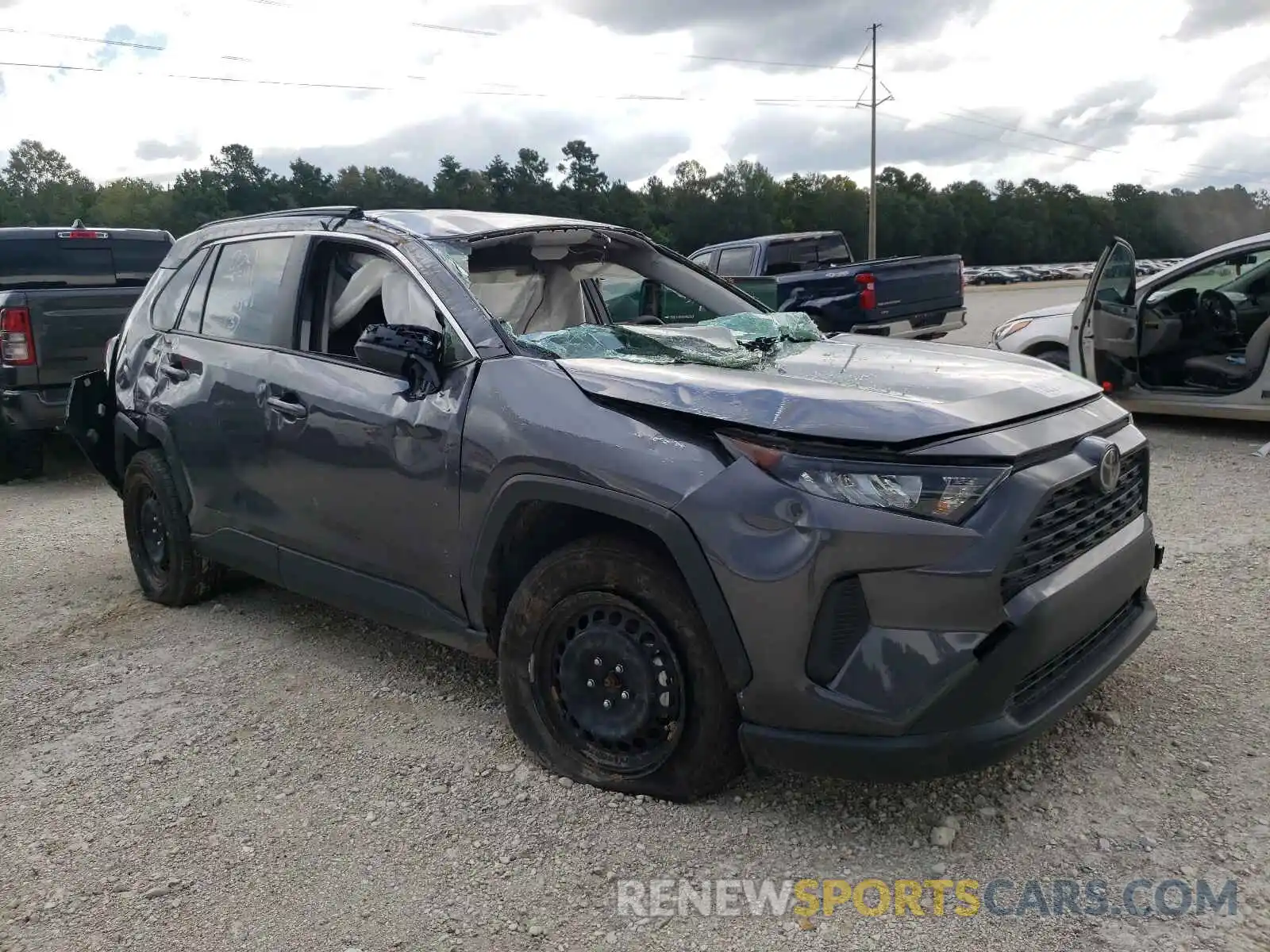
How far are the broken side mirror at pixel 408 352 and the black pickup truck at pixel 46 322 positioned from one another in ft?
16.3

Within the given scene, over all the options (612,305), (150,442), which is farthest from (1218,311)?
(150,442)

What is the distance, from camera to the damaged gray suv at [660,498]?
2.54 m

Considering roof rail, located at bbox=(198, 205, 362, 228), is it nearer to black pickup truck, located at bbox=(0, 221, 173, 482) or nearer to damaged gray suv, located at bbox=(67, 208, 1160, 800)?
damaged gray suv, located at bbox=(67, 208, 1160, 800)

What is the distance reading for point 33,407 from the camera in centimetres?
761

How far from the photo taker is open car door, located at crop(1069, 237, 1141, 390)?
25.1ft

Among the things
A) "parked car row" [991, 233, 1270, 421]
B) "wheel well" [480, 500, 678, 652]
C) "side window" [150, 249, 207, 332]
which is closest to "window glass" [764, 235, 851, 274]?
"parked car row" [991, 233, 1270, 421]

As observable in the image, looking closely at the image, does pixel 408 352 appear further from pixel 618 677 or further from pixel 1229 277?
pixel 1229 277

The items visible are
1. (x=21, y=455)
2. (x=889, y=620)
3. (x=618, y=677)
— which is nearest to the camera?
(x=889, y=620)

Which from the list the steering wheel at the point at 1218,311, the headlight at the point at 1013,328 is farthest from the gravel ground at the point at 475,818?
the headlight at the point at 1013,328

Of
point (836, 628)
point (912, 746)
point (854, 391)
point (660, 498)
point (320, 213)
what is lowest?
point (912, 746)

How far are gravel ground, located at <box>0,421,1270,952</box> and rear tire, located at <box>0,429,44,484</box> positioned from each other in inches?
183

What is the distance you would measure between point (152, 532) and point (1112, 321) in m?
6.69

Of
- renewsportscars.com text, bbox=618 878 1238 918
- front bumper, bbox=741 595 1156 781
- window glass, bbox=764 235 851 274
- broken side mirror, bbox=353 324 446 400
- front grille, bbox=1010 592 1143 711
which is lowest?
renewsportscars.com text, bbox=618 878 1238 918

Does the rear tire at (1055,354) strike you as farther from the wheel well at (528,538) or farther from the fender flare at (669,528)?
the fender flare at (669,528)
